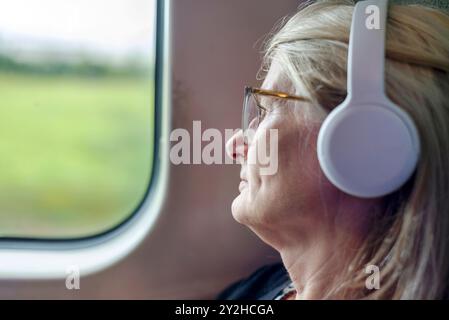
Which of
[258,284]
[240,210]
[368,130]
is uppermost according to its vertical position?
[368,130]

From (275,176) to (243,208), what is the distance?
0.08 m

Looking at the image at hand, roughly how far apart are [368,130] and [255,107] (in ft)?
0.72

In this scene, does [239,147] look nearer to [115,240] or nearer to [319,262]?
[319,262]

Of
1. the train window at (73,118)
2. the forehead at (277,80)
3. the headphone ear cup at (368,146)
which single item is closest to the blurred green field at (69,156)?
the train window at (73,118)

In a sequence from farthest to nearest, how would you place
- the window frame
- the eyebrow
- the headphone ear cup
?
1. the window frame
2. the eyebrow
3. the headphone ear cup

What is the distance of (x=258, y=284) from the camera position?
3.55 feet

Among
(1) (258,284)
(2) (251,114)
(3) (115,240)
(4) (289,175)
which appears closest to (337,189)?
(4) (289,175)

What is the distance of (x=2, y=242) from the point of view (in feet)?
3.70

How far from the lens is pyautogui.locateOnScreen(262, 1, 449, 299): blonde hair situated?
2.31ft

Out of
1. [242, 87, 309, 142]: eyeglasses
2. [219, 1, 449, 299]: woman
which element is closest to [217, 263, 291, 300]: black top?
[219, 1, 449, 299]: woman

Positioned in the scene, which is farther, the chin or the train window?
the train window

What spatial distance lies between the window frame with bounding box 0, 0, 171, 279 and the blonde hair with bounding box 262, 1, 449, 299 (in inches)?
13.7

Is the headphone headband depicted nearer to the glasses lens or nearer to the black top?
the glasses lens

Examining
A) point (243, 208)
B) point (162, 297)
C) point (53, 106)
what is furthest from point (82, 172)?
point (243, 208)
